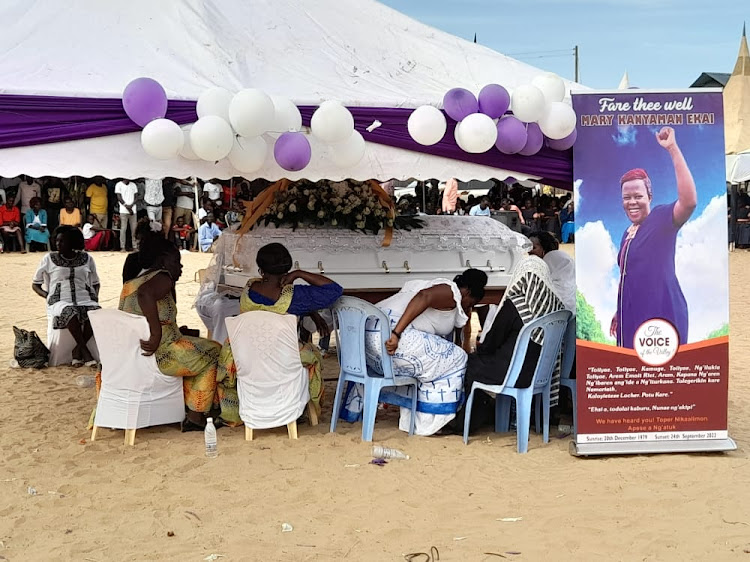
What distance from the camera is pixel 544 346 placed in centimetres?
505

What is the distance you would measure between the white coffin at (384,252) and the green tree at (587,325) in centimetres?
210

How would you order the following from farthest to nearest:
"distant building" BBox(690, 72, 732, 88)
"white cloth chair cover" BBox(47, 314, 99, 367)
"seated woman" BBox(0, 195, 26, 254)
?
"distant building" BBox(690, 72, 732, 88)
"seated woman" BBox(0, 195, 26, 254)
"white cloth chair cover" BBox(47, 314, 99, 367)

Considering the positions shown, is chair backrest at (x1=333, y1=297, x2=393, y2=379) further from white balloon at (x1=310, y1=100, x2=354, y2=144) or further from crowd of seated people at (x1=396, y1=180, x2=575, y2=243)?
crowd of seated people at (x1=396, y1=180, x2=575, y2=243)

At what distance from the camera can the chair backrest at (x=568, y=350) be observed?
544 cm

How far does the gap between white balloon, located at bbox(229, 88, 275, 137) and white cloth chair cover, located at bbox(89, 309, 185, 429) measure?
1447 millimetres

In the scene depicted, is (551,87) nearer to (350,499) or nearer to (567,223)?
(350,499)

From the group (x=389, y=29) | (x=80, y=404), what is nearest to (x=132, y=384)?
(x=80, y=404)

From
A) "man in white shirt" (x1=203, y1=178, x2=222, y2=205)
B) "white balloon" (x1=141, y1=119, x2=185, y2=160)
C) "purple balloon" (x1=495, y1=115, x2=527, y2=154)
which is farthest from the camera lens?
"man in white shirt" (x1=203, y1=178, x2=222, y2=205)

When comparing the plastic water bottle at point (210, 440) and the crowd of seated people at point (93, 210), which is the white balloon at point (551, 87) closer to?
the plastic water bottle at point (210, 440)

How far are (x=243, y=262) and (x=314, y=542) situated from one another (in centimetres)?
341

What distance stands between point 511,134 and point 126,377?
2.82 meters

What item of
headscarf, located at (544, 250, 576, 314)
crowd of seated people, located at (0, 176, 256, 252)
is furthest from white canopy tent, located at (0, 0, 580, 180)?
crowd of seated people, located at (0, 176, 256, 252)

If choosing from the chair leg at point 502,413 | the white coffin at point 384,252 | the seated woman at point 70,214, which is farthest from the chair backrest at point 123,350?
the seated woman at point 70,214

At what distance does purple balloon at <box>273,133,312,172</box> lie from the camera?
468cm
